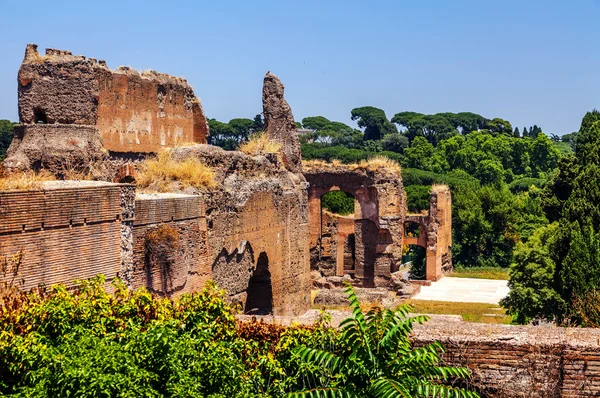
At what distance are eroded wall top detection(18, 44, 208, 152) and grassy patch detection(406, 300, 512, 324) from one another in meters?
9.75

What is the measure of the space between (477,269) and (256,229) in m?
28.5

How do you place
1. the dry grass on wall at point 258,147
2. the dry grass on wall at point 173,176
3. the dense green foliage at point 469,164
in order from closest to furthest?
the dry grass on wall at point 173,176 < the dry grass on wall at point 258,147 < the dense green foliage at point 469,164

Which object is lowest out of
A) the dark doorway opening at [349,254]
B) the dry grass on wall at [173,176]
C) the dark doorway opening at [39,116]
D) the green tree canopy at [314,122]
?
the dark doorway opening at [349,254]

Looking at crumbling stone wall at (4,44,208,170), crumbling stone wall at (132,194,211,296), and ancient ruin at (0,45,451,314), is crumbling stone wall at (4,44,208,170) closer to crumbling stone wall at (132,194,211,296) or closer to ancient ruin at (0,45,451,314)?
ancient ruin at (0,45,451,314)

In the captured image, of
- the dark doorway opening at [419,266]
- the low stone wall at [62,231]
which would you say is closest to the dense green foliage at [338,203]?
the dark doorway opening at [419,266]

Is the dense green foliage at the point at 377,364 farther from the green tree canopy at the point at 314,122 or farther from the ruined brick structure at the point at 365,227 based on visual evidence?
the green tree canopy at the point at 314,122

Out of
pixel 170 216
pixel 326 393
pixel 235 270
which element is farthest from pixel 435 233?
pixel 326 393

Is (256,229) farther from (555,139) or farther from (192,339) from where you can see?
(555,139)

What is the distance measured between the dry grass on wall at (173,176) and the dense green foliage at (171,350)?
20.9ft

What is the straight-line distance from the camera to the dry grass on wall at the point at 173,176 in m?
15.3

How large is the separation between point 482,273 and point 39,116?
95.9ft

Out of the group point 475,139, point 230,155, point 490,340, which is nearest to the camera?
point 490,340

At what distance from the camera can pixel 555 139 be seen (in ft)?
453

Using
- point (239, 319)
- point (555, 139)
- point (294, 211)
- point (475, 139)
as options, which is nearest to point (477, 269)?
point (294, 211)
